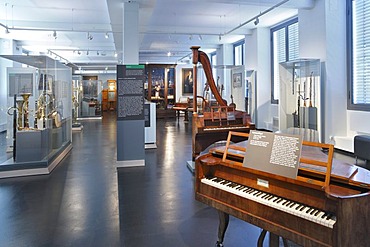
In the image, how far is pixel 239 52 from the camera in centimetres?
1305

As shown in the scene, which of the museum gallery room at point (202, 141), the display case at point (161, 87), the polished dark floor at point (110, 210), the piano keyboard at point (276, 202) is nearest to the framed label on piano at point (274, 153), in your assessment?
the museum gallery room at point (202, 141)

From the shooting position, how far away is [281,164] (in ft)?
5.70

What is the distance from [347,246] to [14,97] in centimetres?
680

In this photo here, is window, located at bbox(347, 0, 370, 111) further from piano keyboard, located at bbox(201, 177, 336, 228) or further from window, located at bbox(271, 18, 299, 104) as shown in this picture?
piano keyboard, located at bbox(201, 177, 336, 228)

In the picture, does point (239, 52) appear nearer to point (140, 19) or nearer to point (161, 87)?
point (161, 87)

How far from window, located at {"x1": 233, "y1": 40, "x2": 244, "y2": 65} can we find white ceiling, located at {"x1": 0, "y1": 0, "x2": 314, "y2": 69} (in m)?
0.35

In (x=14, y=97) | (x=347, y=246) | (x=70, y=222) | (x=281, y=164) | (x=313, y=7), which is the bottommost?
(x=70, y=222)

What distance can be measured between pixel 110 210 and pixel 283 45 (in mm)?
8108

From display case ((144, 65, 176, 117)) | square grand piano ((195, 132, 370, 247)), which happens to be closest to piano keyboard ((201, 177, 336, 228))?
square grand piano ((195, 132, 370, 247))

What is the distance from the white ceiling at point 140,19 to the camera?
23.9 ft

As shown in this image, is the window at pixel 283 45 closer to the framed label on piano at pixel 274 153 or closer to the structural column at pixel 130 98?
the structural column at pixel 130 98

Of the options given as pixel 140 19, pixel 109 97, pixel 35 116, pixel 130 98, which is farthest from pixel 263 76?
pixel 109 97

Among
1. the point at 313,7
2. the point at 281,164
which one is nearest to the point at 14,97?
the point at 281,164

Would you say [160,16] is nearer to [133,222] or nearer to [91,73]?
[133,222]
